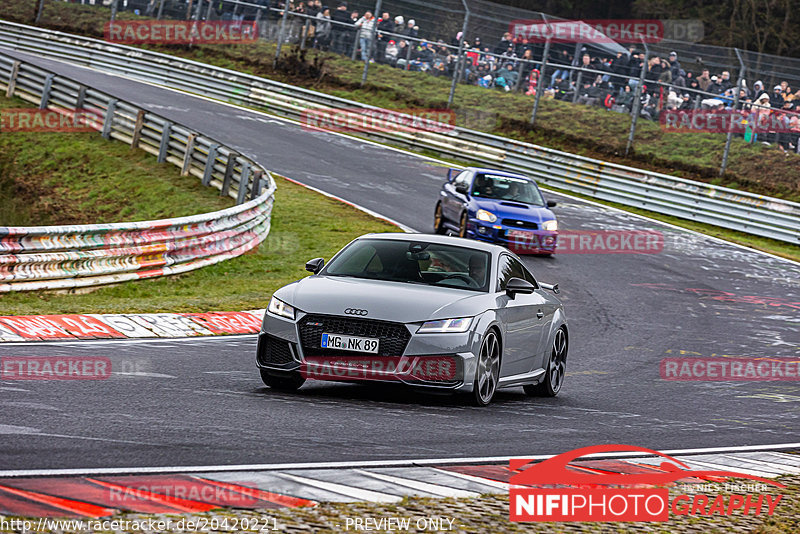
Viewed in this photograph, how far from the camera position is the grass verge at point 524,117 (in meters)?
32.9

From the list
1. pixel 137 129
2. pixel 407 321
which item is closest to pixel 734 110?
pixel 137 129

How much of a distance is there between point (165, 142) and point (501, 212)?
9074 millimetres

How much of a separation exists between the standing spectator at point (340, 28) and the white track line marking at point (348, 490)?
112ft

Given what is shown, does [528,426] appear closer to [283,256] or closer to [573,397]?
[573,397]

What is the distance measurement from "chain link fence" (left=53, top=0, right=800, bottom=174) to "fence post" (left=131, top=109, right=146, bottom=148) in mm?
11777

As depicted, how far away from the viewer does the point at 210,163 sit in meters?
24.8

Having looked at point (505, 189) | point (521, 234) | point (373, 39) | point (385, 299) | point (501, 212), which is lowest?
point (521, 234)

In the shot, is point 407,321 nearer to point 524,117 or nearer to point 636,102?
point 636,102

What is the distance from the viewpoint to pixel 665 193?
32.2m

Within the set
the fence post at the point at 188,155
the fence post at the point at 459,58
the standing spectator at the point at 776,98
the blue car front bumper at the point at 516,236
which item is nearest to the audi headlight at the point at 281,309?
the blue car front bumper at the point at 516,236

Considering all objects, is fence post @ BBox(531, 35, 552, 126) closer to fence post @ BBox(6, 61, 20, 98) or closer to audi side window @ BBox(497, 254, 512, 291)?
fence post @ BBox(6, 61, 20, 98)

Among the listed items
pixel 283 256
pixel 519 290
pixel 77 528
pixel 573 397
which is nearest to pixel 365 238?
pixel 519 290

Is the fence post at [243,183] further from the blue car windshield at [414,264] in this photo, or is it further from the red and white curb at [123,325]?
the blue car windshield at [414,264]

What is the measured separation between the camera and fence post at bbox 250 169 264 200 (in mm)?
22531
